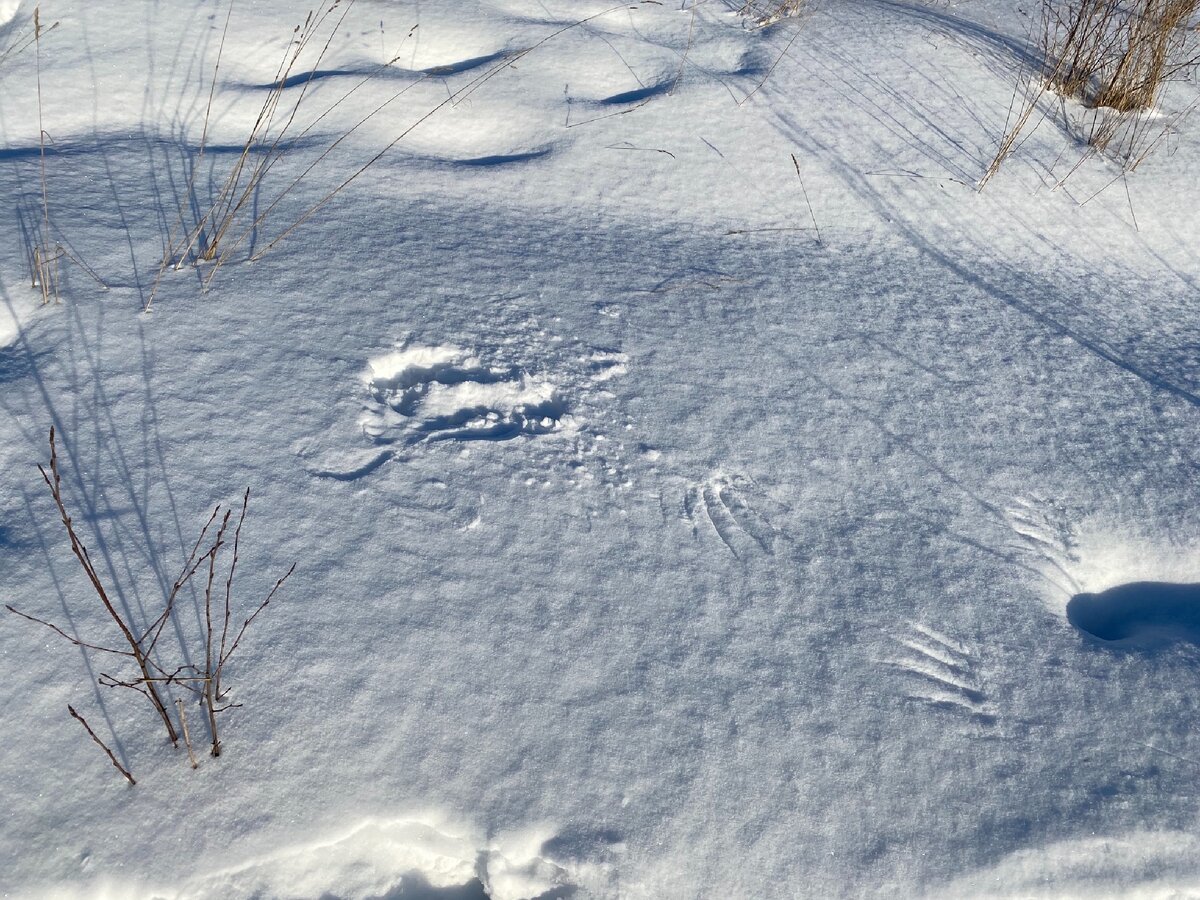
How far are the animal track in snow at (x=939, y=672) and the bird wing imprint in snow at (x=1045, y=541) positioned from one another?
1.05 feet

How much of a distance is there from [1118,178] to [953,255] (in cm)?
95

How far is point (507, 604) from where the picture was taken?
1700 mm

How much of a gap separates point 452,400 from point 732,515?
0.69 meters

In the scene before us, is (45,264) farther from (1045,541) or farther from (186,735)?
(1045,541)

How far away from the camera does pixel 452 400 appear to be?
6.86 feet

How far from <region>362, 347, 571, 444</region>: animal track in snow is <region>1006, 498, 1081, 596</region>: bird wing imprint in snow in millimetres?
1023

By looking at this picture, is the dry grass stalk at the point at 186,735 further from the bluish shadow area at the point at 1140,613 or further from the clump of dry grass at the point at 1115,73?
the clump of dry grass at the point at 1115,73

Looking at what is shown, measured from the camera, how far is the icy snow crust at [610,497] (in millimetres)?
1438

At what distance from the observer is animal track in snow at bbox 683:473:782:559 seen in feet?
6.18

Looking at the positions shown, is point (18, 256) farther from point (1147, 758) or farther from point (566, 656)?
point (1147, 758)

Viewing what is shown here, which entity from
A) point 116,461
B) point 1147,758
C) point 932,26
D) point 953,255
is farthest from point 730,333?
point 932,26

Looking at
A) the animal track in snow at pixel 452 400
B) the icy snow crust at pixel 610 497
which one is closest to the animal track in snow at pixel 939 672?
the icy snow crust at pixel 610 497

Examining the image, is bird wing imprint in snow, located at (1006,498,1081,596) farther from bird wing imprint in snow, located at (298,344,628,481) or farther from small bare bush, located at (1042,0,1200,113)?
small bare bush, located at (1042,0,1200,113)

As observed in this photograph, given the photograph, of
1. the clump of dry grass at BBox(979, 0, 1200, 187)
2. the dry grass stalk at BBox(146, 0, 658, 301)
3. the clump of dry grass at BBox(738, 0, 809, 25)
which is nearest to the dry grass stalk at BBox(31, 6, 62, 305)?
the dry grass stalk at BBox(146, 0, 658, 301)
